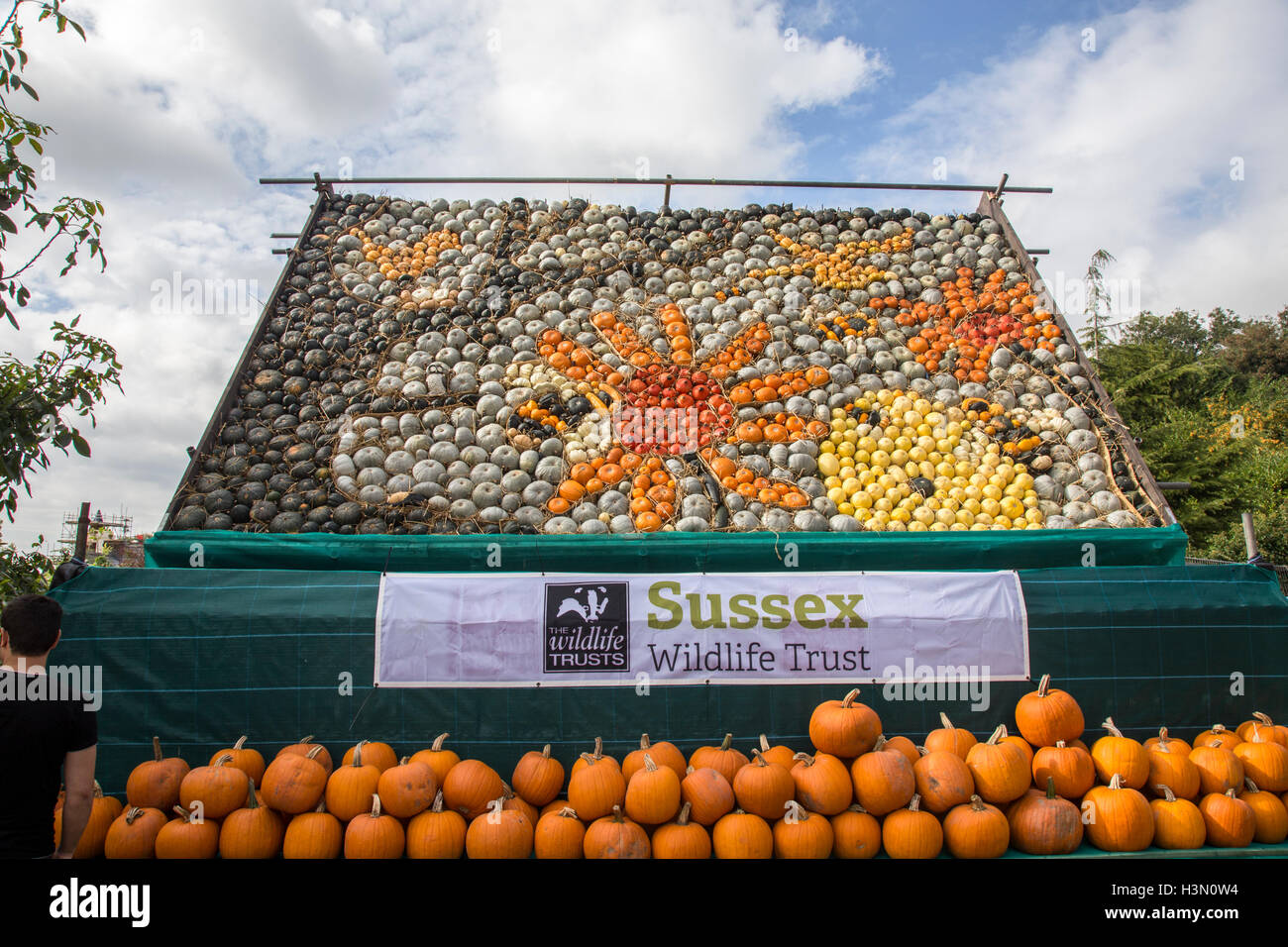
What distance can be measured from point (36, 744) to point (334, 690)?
5.39ft

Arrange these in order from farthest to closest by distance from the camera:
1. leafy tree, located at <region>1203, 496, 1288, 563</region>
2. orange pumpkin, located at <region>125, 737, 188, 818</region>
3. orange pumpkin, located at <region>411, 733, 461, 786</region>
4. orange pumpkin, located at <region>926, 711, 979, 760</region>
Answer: leafy tree, located at <region>1203, 496, 1288, 563</region>
orange pumpkin, located at <region>926, 711, 979, 760</region>
orange pumpkin, located at <region>411, 733, 461, 786</region>
orange pumpkin, located at <region>125, 737, 188, 818</region>

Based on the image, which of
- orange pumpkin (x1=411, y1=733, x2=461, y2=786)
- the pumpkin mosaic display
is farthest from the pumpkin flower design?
orange pumpkin (x1=411, y1=733, x2=461, y2=786)

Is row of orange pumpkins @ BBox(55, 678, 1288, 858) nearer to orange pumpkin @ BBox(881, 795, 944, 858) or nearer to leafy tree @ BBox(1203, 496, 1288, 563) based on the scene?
orange pumpkin @ BBox(881, 795, 944, 858)

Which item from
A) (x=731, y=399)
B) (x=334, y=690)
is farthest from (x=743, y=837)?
(x=731, y=399)

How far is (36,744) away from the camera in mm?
2938

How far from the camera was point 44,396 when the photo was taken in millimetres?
4777

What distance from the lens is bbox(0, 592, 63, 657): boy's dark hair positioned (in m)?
3.06

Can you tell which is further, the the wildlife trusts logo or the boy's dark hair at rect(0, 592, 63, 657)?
the the wildlife trusts logo

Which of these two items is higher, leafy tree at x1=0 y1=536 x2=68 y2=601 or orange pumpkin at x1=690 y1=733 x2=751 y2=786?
leafy tree at x1=0 y1=536 x2=68 y2=601

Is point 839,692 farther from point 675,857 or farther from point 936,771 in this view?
point 675,857

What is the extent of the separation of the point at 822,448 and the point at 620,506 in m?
2.52

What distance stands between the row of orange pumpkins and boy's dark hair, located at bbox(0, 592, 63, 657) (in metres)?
1.17

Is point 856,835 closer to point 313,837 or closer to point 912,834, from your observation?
point 912,834
